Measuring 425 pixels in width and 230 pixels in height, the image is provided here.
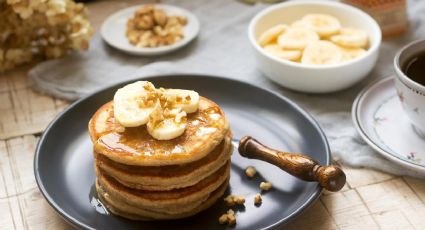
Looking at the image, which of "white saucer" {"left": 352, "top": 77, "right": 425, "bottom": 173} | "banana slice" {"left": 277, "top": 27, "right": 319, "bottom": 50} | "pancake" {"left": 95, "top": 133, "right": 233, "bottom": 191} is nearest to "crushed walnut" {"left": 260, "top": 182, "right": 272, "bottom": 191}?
"pancake" {"left": 95, "top": 133, "right": 233, "bottom": 191}

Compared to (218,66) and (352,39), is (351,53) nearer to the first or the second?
(352,39)

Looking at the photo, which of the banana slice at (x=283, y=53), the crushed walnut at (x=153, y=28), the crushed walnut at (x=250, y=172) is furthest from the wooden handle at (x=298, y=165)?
the crushed walnut at (x=153, y=28)

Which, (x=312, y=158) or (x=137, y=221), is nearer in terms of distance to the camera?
(x=137, y=221)

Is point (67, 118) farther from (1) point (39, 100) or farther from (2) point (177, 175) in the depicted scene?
(2) point (177, 175)

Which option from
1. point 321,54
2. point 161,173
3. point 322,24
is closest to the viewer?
point 161,173

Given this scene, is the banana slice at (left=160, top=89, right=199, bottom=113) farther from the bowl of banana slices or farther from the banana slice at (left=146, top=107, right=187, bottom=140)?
the bowl of banana slices

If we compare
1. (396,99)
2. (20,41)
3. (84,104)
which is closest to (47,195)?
(84,104)

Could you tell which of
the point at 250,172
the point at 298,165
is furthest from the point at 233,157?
the point at 298,165
